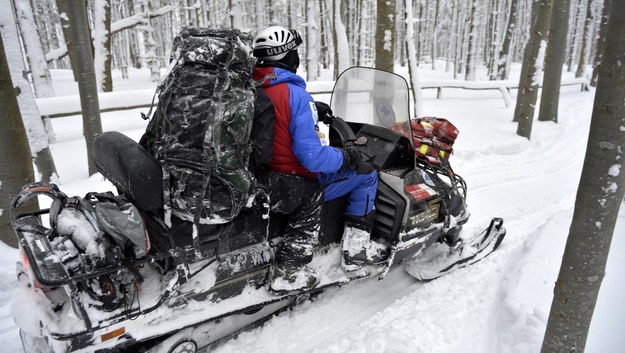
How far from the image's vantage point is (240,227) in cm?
261

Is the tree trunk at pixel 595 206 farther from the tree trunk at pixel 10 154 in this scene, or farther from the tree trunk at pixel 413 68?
the tree trunk at pixel 413 68

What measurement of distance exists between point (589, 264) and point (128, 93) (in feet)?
25.8

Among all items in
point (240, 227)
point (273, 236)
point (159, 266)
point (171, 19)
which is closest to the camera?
point (159, 266)

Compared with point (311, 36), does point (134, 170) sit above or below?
below

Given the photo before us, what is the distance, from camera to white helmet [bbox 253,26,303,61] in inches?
105

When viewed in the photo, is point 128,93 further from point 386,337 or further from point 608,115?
point 608,115

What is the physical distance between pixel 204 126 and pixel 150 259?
2.63 feet

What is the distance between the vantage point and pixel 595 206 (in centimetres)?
172

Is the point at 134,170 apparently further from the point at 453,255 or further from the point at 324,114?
the point at 453,255

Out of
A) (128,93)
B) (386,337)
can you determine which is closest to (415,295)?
(386,337)

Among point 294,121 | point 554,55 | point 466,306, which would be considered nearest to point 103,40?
point 294,121

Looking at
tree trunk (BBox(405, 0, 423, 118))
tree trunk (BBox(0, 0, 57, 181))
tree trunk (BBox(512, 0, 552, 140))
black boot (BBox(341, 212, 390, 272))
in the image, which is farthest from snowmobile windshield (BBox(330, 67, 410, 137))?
tree trunk (BBox(512, 0, 552, 140))

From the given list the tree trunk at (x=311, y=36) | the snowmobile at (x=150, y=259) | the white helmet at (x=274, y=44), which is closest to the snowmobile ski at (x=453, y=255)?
the snowmobile at (x=150, y=259)

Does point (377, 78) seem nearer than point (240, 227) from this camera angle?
No
